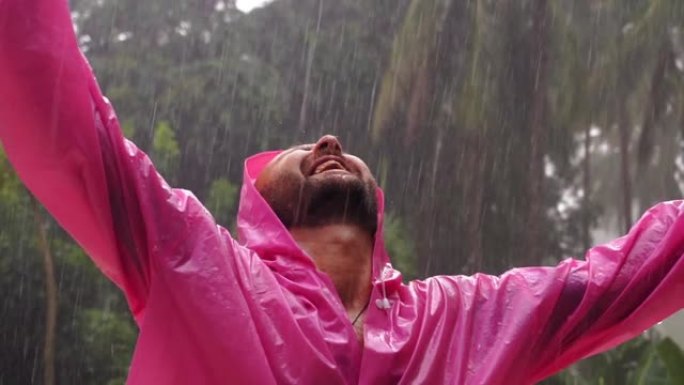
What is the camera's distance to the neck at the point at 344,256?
2.54 metres

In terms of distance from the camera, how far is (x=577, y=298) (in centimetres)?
244

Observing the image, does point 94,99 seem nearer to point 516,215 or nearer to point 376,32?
point 516,215

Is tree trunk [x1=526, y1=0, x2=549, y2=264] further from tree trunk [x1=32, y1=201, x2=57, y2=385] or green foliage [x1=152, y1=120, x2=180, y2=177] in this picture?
tree trunk [x1=32, y1=201, x2=57, y2=385]

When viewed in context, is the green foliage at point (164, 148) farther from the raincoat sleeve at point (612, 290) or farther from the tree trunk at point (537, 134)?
the raincoat sleeve at point (612, 290)

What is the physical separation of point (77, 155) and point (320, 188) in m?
0.76

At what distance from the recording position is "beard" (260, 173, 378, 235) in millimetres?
2605

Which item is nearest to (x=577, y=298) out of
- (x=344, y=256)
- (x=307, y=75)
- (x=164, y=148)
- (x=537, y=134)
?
(x=344, y=256)

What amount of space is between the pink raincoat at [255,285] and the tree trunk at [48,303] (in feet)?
40.7

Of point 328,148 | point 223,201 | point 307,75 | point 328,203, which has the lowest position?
point 223,201

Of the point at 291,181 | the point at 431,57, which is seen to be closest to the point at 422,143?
the point at 431,57

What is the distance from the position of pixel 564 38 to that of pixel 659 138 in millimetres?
2417

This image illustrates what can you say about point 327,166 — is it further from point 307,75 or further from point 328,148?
point 307,75

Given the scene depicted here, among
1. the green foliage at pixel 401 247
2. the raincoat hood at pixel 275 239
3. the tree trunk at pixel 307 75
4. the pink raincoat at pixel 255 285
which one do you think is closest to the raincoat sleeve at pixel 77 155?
the pink raincoat at pixel 255 285

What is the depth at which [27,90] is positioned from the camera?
192 centimetres
